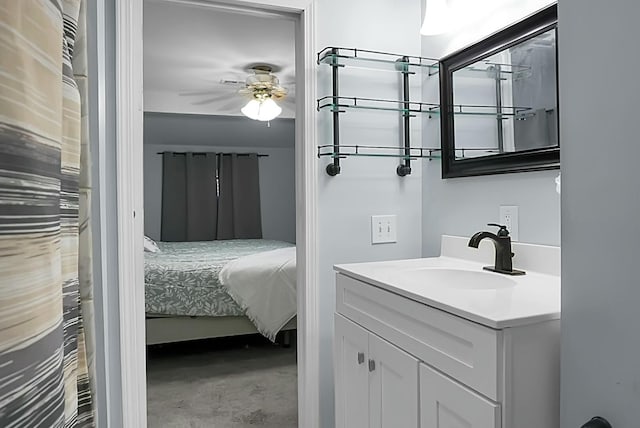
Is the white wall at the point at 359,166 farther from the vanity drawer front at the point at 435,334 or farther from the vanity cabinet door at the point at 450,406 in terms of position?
the vanity cabinet door at the point at 450,406

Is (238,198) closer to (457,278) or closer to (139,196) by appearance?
(139,196)

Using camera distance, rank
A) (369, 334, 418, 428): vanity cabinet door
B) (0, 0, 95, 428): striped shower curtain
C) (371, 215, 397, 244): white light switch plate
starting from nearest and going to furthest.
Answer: (0, 0, 95, 428): striped shower curtain → (369, 334, 418, 428): vanity cabinet door → (371, 215, 397, 244): white light switch plate

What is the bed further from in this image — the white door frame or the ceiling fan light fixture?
the white door frame

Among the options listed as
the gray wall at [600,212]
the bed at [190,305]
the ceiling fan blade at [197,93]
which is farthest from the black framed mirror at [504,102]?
the ceiling fan blade at [197,93]

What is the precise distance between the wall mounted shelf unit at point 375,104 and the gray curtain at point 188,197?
14.9 feet

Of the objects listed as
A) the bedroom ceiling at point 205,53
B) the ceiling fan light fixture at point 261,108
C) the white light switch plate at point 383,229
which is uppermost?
the bedroom ceiling at point 205,53

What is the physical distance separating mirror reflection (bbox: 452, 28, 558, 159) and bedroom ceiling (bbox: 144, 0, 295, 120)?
863 millimetres

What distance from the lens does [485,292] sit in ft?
3.78

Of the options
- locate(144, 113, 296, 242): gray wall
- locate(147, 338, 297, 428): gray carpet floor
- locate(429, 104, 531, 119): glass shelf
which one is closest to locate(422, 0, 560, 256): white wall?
locate(429, 104, 531, 119): glass shelf

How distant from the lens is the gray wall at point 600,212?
513 mm

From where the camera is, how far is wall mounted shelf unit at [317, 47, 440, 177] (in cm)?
191

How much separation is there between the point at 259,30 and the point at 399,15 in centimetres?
124

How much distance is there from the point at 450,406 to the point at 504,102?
1129mm

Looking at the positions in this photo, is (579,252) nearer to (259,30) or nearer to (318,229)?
(318,229)
